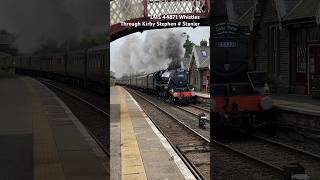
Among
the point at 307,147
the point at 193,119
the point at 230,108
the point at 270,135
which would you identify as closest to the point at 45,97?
the point at 193,119

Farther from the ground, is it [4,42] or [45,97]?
[4,42]

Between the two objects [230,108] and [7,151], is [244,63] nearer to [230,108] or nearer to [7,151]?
[230,108]

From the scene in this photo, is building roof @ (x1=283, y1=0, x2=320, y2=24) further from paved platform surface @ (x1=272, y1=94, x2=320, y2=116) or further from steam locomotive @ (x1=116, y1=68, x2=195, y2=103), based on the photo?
steam locomotive @ (x1=116, y1=68, x2=195, y2=103)

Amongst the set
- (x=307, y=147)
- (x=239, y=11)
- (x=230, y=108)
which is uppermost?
(x=239, y=11)

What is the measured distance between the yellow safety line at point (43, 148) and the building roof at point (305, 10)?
139cm

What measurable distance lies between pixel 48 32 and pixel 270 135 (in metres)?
1.37

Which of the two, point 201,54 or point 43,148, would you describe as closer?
point 43,148

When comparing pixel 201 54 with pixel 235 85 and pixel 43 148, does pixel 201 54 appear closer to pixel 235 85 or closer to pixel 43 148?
pixel 235 85

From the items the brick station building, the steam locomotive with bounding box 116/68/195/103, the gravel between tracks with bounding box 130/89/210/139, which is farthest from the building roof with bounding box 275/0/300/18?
the gravel between tracks with bounding box 130/89/210/139

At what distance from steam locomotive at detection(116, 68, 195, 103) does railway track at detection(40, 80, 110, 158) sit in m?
0.20

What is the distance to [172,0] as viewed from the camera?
8.53ft

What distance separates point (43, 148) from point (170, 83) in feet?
2.50

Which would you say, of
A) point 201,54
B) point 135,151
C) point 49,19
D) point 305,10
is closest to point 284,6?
point 305,10

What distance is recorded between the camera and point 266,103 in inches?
117
